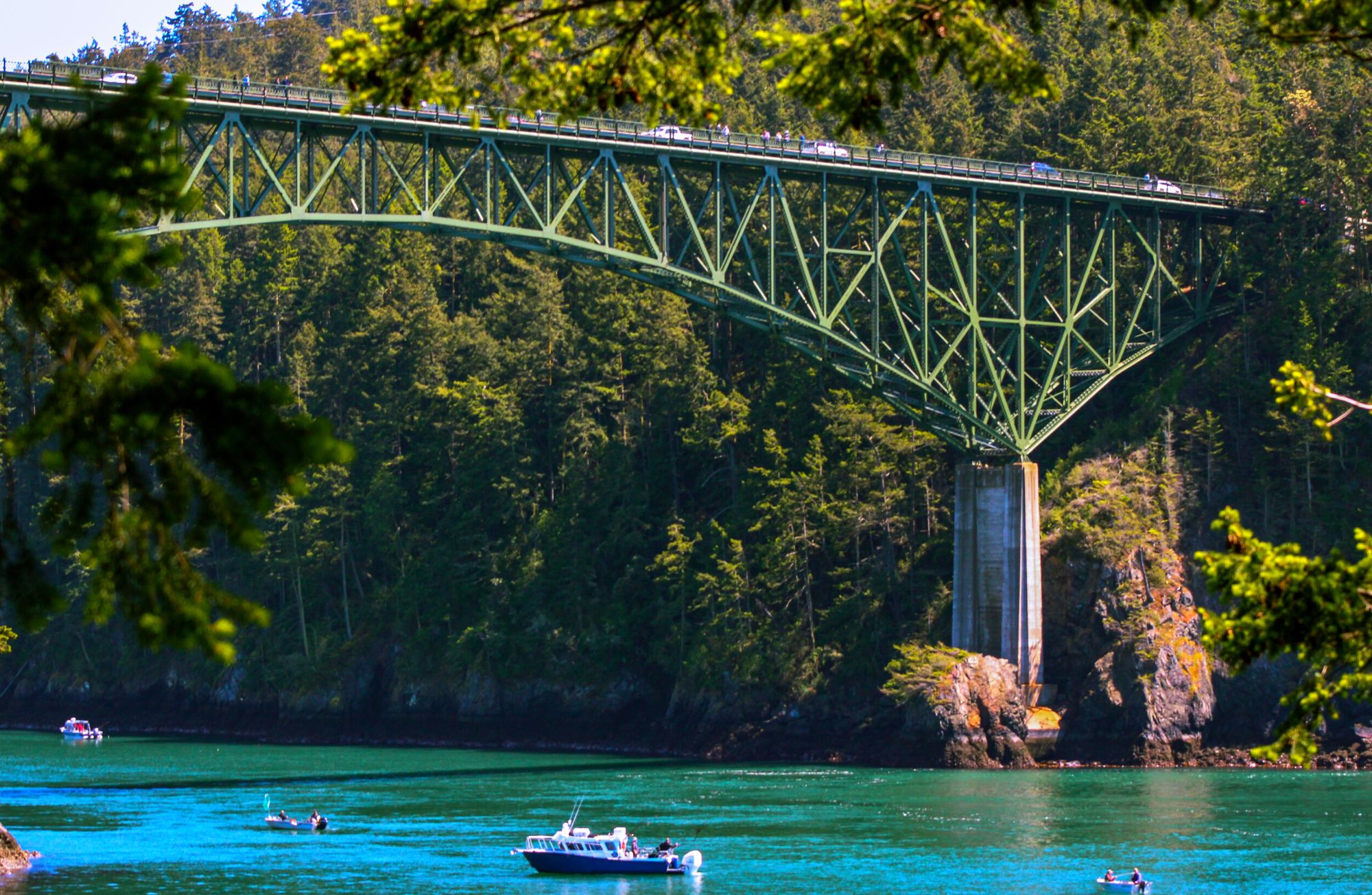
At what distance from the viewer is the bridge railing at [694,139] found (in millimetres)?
51938

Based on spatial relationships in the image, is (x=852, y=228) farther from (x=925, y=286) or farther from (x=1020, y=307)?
(x=925, y=286)

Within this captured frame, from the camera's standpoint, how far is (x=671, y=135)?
2334 inches

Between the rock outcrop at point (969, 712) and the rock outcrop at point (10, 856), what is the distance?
31.4 metres

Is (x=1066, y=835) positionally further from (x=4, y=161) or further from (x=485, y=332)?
(x=485, y=332)

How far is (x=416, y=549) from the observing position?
92688mm

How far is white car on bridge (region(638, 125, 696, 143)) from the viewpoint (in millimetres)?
59219

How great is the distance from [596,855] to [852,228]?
4090cm

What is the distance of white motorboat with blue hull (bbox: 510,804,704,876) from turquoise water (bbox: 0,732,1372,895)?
53 cm

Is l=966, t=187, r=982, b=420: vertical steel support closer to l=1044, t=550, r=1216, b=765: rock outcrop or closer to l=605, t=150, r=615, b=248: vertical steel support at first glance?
l=1044, t=550, r=1216, b=765: rock outcrop

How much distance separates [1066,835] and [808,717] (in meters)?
24.8

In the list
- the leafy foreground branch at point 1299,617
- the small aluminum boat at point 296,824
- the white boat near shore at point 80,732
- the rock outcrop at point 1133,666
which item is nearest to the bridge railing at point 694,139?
the rock outcrop at point 1133,666

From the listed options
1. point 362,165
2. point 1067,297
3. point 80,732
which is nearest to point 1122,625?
point 1067,297

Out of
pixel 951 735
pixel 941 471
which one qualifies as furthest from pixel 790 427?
pixel 951 735

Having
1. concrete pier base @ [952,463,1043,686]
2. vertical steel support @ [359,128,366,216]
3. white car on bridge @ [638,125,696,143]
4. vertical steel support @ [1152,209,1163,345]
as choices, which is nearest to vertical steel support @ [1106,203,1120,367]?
vertical steel support @ [1152,209,1163,345]
